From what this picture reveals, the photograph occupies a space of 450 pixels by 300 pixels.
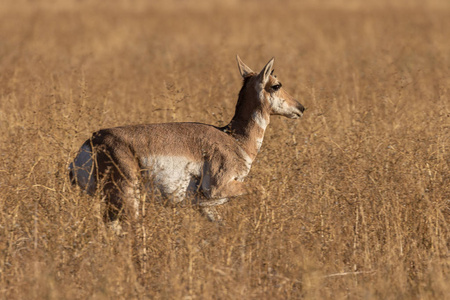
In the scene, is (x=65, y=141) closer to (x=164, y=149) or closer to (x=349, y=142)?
(x=164, y=149)

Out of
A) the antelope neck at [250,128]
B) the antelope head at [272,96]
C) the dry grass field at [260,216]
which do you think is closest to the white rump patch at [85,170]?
the dry grass field at [260,216]

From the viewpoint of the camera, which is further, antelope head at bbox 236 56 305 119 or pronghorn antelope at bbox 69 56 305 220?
antelope head at bbox 236 56 305 119

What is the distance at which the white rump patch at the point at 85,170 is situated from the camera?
6352 mm

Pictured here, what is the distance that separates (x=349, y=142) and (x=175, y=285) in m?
3.80

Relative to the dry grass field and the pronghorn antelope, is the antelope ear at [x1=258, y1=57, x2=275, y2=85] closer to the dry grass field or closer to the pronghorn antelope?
the pronghorn antelope

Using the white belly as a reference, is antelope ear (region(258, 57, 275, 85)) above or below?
above

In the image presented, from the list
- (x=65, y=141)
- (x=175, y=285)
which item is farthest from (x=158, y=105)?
(x=175, y=285)

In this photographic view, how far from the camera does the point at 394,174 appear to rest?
7.15 m

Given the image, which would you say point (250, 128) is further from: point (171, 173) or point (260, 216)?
point (260, 216)

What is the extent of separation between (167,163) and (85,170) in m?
0.74

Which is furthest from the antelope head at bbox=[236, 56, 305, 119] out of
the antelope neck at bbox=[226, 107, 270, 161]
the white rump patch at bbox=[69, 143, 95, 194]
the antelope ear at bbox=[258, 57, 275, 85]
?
the white rump patch at bbox=[69, 143, 95, 194]

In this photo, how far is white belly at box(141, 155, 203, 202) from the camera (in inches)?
252

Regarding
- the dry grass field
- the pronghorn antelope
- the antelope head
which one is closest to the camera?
the dry grass field

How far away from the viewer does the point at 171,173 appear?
6453 mm
